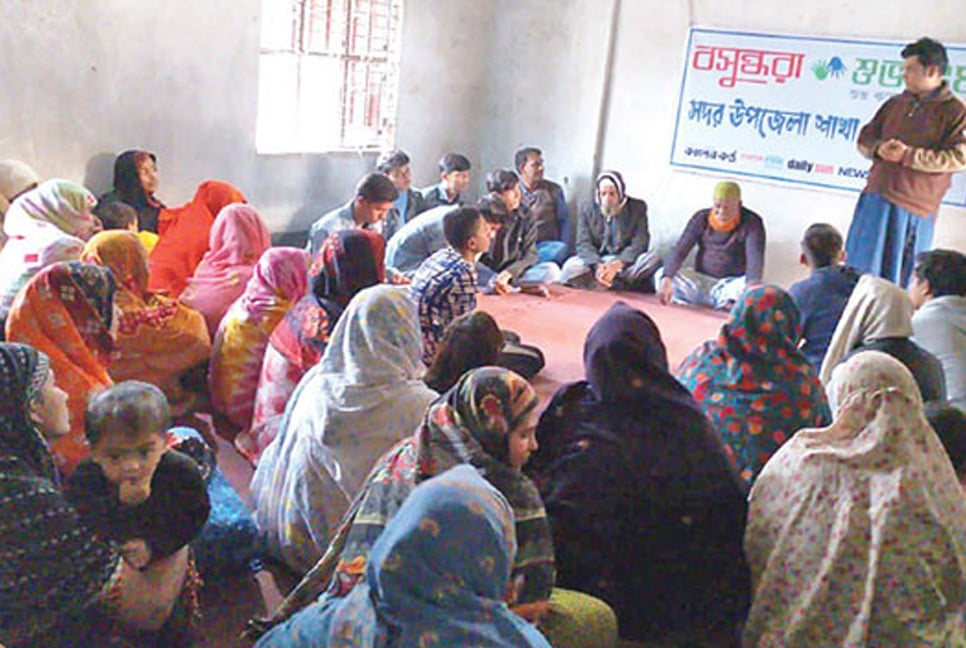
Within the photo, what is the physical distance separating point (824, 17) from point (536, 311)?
8.39 feet

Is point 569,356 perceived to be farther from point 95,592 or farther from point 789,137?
point 95,592

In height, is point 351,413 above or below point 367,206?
below

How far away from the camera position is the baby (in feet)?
5.98

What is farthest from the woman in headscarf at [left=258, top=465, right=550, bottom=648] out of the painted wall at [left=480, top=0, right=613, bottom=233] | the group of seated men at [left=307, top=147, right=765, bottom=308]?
the painted wall at [left=480, top=0, right=613, bottom=233]

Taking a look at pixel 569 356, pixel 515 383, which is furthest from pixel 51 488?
pixel 569 356

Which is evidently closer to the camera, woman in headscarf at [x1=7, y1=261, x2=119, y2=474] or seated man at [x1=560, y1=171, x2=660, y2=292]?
woman in headscarf at [x1=7, y1=261, x2=119, y2=474]

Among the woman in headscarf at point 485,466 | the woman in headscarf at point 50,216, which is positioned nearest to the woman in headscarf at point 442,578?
the woman in headscarf at point 485,466

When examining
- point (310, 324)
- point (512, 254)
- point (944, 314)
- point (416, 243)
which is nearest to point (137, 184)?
point (416, 243)

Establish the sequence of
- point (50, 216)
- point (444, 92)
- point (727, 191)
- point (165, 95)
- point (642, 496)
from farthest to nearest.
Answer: point (444, 92), point (727, 191), point (165, 95), point (50, 216), point (642, 496)

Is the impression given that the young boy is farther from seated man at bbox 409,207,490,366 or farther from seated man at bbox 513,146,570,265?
seated man at bbox 513,146,570,265

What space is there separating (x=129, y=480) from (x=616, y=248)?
4.98 m

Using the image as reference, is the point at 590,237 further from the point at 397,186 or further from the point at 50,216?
the point at 50,216

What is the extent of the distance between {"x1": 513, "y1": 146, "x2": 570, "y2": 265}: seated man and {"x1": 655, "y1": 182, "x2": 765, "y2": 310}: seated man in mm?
814

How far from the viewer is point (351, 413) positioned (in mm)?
2434
